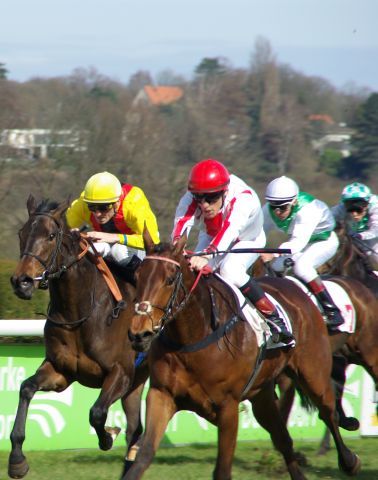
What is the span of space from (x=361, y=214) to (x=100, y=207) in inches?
108

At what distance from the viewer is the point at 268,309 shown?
5.38 m

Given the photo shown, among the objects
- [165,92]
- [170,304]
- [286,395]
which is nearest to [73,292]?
[170,304]

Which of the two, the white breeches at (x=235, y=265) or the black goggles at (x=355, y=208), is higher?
the white breeches at (x=235, y=265)

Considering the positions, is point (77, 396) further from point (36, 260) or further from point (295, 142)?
point (295, 142)

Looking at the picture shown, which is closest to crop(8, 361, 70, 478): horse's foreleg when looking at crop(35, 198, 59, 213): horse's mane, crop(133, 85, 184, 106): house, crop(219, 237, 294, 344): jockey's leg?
crop(35, 198, 59, 213): horse's mane

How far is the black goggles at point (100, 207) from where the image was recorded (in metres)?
6.14

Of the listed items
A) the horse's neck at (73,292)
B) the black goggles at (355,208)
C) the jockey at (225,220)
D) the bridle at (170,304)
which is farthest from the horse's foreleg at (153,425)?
the black goggles at (355,208)

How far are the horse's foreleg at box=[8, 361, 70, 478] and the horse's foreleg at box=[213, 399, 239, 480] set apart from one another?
126cm

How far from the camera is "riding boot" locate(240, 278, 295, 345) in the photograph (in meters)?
5.36

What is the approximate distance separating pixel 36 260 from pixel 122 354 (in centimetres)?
88

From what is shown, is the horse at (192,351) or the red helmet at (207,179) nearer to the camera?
the horse at (192,351)

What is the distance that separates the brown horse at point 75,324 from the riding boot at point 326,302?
→ 1449 mm

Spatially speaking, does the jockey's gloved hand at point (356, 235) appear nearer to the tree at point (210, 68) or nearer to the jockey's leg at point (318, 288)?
the jockey's leg at point (318, 288)

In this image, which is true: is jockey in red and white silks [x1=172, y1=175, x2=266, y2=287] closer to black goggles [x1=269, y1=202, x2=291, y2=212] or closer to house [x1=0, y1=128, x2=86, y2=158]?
black goggles [x1=269, y1=202, x2=291, y2=212]
